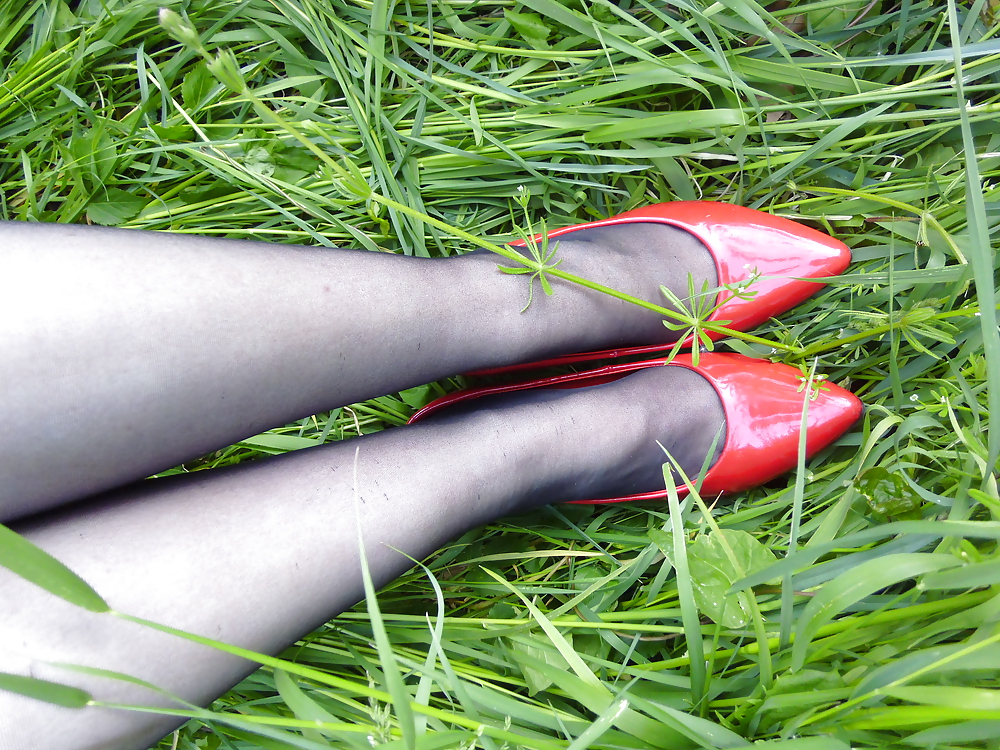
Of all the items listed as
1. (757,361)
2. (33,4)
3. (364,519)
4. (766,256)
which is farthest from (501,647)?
(33,4)

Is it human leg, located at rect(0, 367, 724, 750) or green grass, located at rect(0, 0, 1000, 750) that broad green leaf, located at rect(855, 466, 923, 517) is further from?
human leg, located at rect(0, 367, 724, 750)

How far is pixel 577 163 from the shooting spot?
988 mm

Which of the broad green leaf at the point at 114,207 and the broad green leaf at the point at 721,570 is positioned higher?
the broad green leaf at the point at 114,207

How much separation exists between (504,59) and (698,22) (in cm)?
30

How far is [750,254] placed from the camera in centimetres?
98

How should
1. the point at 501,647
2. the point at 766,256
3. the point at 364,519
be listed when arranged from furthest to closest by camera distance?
the point at 766,256, the point at 501,647, the point at 364,519

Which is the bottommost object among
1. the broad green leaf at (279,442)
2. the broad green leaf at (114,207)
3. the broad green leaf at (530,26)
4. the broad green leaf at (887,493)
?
the broad green leaf at (279,442)

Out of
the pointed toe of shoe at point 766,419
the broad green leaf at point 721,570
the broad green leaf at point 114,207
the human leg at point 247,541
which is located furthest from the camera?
A: the broad green leaf at point 114,207

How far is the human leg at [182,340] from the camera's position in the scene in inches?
22.3

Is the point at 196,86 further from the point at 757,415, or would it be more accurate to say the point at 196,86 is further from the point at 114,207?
the point at 757,415

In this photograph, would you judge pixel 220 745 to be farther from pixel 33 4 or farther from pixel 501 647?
pixel 33 4

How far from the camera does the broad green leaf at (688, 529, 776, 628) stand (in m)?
0.69

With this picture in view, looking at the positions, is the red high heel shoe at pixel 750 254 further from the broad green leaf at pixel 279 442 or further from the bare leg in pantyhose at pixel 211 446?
the broad green leaf at pixel 279 442

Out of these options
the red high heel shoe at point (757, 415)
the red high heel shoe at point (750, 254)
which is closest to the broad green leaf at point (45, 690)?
the red high heel shoe at point (757, 415)
